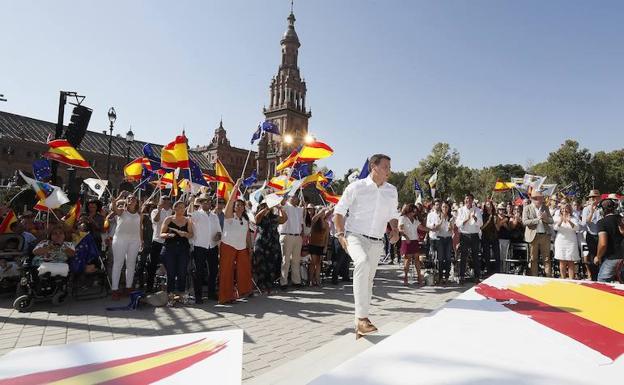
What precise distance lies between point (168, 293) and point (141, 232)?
6.12 ft

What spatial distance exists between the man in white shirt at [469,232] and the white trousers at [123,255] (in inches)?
337

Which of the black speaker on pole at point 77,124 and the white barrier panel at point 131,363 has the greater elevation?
the black speaker on pole at point 77,124

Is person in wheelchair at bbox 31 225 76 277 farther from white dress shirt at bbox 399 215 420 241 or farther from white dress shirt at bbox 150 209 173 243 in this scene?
white dress shirt at bbox 399 215 420 241

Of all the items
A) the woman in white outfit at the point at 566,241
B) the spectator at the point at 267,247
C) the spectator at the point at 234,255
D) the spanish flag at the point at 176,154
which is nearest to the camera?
the spectator at the point at 234,255

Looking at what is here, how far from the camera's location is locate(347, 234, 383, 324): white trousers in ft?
15.8

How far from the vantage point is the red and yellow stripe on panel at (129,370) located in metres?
2.17

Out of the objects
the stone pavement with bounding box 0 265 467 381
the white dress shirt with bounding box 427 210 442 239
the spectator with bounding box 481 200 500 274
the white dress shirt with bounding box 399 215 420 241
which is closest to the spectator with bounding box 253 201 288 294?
the stone pavement with bounding box 0 265 467 381

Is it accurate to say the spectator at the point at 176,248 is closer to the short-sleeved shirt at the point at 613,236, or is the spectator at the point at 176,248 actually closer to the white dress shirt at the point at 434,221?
the white dress shirt at the point at 434,221

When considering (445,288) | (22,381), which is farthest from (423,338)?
(445,288)

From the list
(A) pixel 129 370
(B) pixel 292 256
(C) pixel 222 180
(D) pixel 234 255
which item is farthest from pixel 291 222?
(A) pixel 129 370

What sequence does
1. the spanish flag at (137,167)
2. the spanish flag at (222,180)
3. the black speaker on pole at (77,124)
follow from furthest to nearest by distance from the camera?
the black speaker on pole at (77,124), the spanish flag at (137,167), the spanish flag at (222,180)

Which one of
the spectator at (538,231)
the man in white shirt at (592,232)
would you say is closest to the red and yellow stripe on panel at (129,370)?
the spectator at (538,231)

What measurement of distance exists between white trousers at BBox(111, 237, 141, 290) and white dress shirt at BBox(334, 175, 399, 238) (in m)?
5.44

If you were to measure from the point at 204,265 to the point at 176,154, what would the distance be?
324 centimetres
